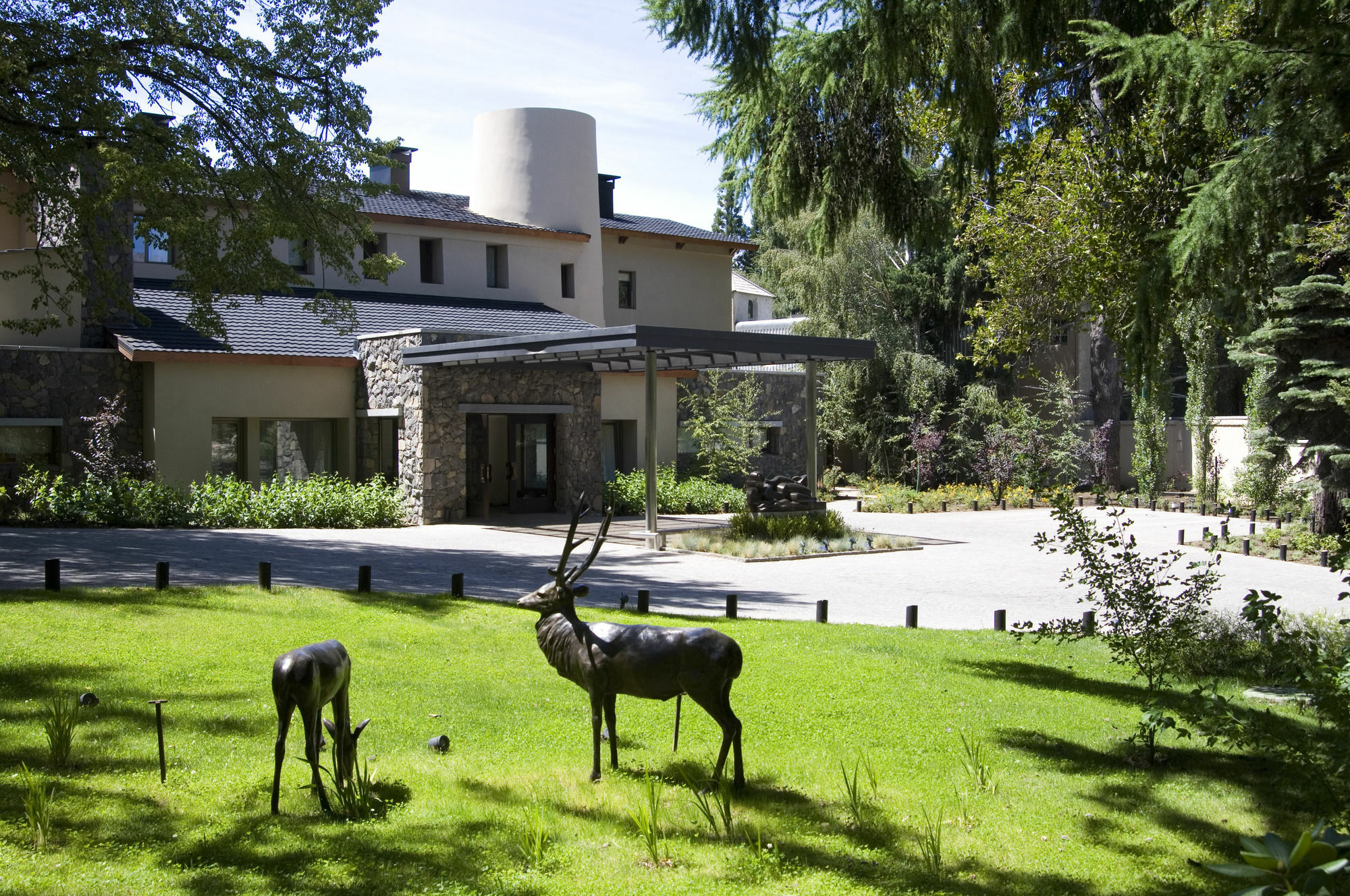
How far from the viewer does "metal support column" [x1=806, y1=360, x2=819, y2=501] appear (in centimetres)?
2200

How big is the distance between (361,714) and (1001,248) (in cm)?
1270

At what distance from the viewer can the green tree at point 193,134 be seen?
12.6 meters

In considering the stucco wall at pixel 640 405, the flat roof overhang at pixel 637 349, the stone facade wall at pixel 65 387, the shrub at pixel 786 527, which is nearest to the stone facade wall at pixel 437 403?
the flat roof overhang at pixel 637 349

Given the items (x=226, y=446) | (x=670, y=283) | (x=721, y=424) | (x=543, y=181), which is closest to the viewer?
(x=226, y=446)

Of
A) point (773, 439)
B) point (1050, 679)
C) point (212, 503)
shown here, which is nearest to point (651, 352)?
point (212, 503)

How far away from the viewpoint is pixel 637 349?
61.3ft

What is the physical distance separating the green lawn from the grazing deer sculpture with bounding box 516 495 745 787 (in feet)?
1.59

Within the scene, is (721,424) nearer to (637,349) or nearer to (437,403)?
(437,403)

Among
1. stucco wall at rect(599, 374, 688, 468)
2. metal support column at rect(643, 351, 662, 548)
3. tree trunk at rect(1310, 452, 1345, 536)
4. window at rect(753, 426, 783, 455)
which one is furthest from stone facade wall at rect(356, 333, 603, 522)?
tree trunk at rect(1310, 452, 1345, 536)

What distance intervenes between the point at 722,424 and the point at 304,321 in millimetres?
11196

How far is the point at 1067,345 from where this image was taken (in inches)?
1503

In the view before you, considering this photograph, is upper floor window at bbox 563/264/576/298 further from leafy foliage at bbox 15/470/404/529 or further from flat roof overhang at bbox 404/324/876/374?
leafy foliage at bbox 15/470/404/529

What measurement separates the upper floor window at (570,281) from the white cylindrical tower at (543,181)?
8 cm

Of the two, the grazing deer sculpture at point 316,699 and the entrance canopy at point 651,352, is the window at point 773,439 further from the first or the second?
the grazing deer sculpture at point 316,699
